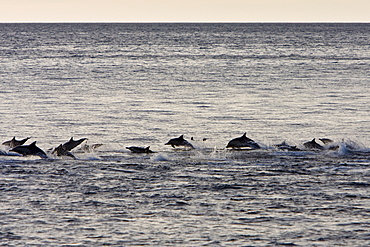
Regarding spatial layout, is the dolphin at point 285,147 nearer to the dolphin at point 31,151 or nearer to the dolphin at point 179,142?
the dolphin at point 179,142

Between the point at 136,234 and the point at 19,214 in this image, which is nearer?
the point at 136,234

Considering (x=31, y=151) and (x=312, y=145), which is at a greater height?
(x=31, y=151)

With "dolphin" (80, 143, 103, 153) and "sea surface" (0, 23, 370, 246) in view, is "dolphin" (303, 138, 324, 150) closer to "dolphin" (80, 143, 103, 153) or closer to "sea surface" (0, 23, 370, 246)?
"sea surface" (0, 23, 370, 246)

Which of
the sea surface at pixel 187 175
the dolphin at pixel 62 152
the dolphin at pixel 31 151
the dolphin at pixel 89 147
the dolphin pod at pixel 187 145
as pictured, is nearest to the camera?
the sea surface at pixel 187 175

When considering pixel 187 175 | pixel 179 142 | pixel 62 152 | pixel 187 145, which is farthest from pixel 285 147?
pixel 62 152

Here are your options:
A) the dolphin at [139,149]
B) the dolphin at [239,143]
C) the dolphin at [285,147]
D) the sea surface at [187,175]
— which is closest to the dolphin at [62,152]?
the sea surface at [187,175]

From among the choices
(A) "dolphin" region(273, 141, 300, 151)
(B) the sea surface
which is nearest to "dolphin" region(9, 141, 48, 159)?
(B) the sea surface

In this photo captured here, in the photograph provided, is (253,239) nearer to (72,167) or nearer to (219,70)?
(72,167)

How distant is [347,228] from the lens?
10.9 meters

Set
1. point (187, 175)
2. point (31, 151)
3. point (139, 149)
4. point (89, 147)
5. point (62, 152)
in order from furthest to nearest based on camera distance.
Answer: point (89, 147) < point (139, 149) < point (62, 152) < point (31, 151) < point (187, 175)

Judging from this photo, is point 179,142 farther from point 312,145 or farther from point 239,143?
point 312,145

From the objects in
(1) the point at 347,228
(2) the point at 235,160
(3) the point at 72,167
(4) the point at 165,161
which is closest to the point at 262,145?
(2) the point at 235,160

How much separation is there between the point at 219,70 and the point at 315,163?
41.4 metres

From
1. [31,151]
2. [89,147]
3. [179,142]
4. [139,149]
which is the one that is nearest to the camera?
[31,151]
